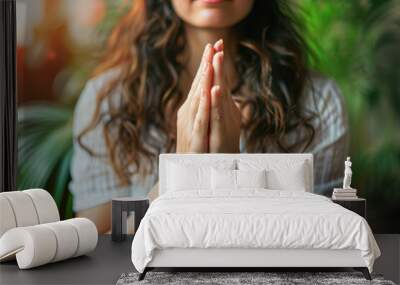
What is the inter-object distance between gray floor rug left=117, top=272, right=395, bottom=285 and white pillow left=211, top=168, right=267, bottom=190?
1487 mm

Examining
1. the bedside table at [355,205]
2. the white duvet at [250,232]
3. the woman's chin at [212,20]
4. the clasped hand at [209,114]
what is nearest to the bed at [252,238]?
the white duvet at [250,232]

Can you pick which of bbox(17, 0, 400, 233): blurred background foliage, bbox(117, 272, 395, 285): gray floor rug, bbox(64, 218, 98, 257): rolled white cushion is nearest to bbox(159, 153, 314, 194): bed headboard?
bbox(17, 0, 400, 233): blurred background foliage

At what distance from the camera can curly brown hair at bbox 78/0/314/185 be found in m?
7.53

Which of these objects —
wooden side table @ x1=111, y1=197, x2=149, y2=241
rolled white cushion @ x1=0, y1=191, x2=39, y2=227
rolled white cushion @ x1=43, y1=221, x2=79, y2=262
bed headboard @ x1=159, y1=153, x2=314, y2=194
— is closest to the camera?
rolled white cushion @ x1=43, y1=221, x2=79, y2=262

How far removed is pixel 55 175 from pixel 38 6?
1.98 m

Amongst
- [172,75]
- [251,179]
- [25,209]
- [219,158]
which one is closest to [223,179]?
[251,179]

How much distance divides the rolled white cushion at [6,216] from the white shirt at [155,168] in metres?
2.08

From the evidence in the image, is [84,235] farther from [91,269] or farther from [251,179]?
[251,179]

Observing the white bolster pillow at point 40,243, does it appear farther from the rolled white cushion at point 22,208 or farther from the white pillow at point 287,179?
the white pillow at point 287,179

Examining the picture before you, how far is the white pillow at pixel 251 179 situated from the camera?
6.45m

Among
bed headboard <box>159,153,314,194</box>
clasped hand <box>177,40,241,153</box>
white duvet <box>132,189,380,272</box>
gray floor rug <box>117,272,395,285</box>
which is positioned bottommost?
gray floor rug <box>117,272,395,285</box>

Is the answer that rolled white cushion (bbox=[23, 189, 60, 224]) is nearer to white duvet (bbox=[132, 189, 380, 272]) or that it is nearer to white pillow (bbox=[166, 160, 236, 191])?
white pillow (bbox=[166, 160, 236, 191])

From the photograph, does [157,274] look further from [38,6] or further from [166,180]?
A: [38,6]

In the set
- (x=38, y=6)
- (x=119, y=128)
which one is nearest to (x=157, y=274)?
(x=119, y=128)
